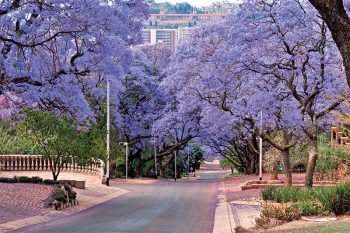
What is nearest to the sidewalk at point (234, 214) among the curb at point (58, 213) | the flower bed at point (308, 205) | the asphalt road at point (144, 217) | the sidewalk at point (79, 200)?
the asphalt road at point (144, 217)

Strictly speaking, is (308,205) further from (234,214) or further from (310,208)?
(234,214)

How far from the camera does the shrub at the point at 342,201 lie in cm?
1761

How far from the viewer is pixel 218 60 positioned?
2695cm


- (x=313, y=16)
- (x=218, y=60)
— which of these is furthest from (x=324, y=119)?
(x=313, y=16)

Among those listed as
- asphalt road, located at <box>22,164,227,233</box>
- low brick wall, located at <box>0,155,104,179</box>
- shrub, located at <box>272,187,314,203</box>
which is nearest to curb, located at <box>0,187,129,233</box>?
asphalt road, located at <box>22,164,227,233</box>

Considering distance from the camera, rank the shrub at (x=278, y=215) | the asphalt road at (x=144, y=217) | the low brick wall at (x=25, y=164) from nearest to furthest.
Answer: the shrub at (x=278, y=215) → the asphalt road at (x=144, y=217) → the low brick wall at (x=25, y=164)

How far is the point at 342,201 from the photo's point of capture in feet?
58.1

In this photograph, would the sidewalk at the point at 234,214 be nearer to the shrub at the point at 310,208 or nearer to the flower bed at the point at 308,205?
the flower bed at the point at 308,205

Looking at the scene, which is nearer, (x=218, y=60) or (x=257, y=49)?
(x=257, y=49)

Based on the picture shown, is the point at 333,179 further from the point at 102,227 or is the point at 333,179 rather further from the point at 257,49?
the point at 102,227

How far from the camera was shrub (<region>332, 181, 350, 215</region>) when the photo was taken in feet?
57.8

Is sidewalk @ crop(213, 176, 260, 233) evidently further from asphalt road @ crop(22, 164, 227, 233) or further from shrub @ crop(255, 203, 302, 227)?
shrub @ crop(255, 203, 302, 227)

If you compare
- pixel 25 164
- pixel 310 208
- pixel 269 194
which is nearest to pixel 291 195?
pixel 269 194

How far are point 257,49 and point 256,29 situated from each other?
1.56 m
